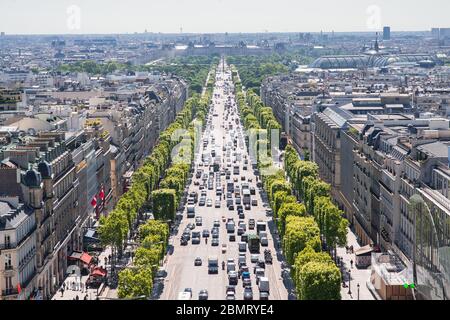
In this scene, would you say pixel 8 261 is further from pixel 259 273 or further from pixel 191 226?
pixel 191 226

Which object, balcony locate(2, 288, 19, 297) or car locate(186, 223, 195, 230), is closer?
balcony locate(2, 288, 19, 297)

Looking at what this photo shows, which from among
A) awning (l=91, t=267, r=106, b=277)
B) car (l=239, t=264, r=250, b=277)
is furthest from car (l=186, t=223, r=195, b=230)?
awning (l=91, t=267, r=106, b=277)

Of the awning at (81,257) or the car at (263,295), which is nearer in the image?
the car at (263,295)

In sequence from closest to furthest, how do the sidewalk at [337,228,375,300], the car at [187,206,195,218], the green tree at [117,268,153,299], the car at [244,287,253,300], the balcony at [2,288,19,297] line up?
the balcony at [2,288,19,297]
the green tree at [117,268,153,299]
the car at [244,287,253,300]
the sidewalk at [337,228,375,300]
the car at [187,206,195,218]

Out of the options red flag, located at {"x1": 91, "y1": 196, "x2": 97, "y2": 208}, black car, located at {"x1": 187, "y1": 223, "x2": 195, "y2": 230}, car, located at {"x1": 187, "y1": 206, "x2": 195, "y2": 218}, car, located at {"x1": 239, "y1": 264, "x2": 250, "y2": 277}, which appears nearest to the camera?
car, located at {"x1": 239, "y1": 264, "x2": 250, "y2": 277}

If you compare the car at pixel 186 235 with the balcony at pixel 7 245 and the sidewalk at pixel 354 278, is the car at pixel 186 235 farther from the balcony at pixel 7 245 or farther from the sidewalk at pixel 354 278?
the balcony at pixel 7 245

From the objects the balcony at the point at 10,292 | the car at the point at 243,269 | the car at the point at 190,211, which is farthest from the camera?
the car at the point at 190,211

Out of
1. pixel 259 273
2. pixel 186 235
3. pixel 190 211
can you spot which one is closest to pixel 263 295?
pixel 259 273

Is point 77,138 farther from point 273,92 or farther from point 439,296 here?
point 273,92

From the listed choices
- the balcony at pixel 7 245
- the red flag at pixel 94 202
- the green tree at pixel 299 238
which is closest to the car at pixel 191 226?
the red flag at pixel 94 202

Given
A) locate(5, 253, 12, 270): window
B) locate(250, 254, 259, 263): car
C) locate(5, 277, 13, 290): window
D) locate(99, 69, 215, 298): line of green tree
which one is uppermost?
locate(5, 253, 12, 270): window

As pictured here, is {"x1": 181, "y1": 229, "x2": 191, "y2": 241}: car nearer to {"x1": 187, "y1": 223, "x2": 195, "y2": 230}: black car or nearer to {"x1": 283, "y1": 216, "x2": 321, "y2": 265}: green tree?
{"x1": 187, "y1": 223, "x2": 195, "y2": 230}: black car

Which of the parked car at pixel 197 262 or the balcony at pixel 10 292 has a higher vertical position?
the balcony at pixel 10 292
